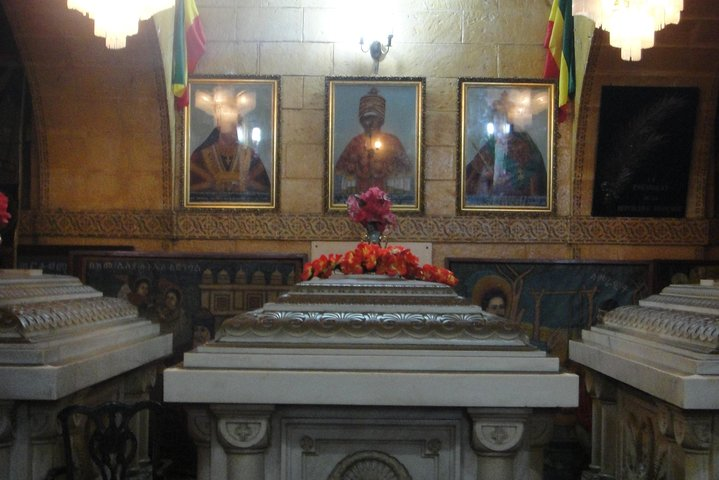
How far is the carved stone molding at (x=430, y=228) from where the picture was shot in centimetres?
689

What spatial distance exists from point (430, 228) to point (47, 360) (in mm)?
4485

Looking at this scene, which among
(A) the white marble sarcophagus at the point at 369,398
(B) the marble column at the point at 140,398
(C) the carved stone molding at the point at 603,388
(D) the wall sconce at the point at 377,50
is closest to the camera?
(A) the white marble sarcophagus at the point at 369,398

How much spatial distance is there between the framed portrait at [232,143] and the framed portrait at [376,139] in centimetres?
53

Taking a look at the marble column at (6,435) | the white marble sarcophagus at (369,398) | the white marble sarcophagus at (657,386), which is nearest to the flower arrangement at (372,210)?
the white marble sarcophagus at (657,386)

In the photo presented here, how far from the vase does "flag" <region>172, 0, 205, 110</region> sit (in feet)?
6.42

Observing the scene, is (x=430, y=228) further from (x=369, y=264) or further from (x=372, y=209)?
(x=369, y=264)

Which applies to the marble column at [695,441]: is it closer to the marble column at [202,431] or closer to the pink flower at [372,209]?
the marble column at [202,431]

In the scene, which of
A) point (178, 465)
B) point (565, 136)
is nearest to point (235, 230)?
point (178, 465)

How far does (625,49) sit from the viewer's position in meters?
5.01

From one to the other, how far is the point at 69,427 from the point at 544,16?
5595mm

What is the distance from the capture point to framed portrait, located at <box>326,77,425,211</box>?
22.8 ft

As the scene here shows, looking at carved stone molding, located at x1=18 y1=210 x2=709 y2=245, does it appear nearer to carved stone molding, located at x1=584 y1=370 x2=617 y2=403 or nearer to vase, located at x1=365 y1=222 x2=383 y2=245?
vase, located at x1=365 y1=222 x2=383 y2=245

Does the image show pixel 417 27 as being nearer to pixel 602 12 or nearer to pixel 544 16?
pixel 544 16

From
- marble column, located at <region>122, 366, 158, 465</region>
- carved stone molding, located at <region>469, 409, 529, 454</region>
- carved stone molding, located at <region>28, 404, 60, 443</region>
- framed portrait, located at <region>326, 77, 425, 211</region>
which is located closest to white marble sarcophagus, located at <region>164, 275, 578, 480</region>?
carved stone molding, located at <region>469, 409, 529, 454</region>
